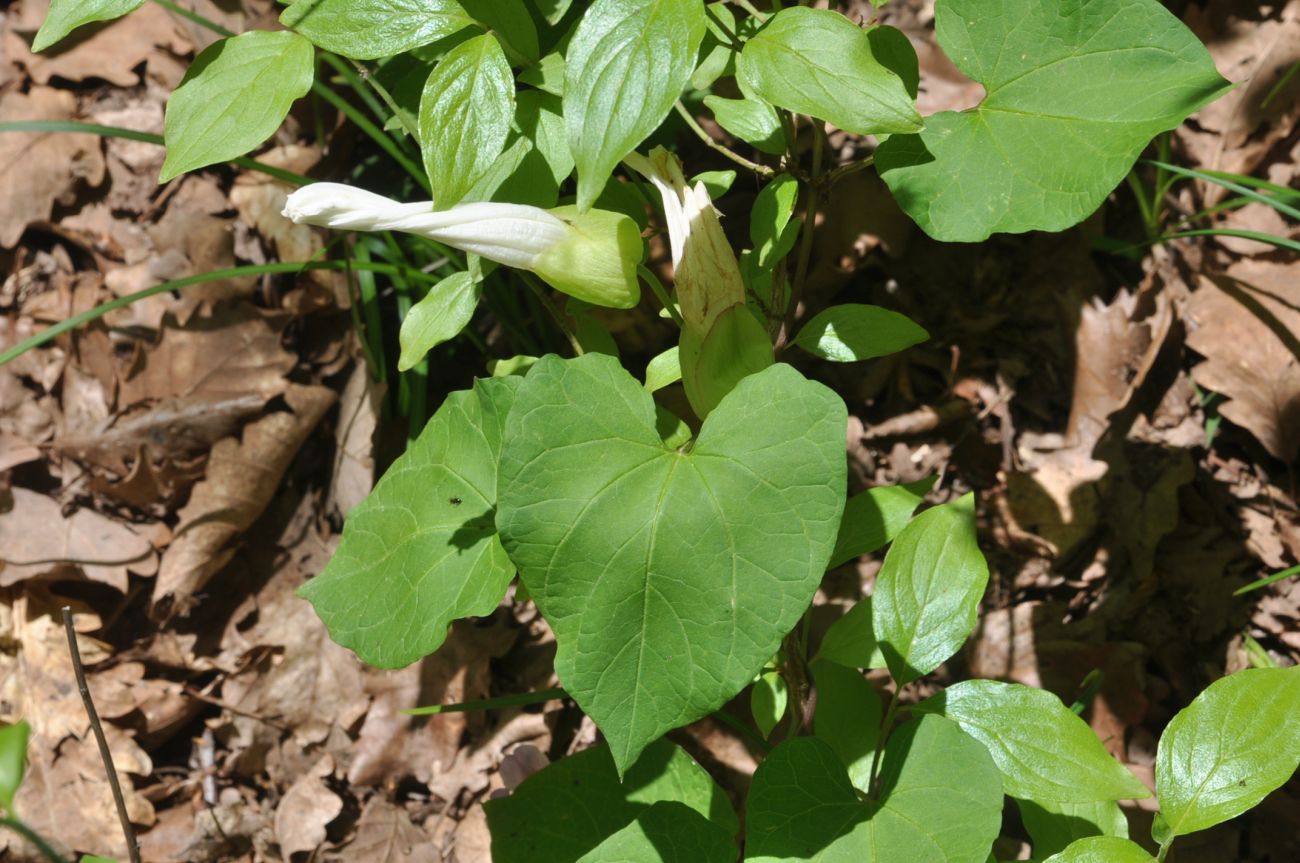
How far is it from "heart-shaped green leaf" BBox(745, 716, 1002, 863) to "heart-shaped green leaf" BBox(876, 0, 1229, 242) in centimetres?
62

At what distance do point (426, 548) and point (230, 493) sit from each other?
1013 mm

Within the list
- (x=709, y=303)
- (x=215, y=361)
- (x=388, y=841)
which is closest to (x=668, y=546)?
(x=709, y=303)

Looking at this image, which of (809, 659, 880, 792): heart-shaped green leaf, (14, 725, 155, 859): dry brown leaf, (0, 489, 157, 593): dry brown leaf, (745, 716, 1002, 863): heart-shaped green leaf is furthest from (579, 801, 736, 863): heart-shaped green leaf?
(0, 489, 157, 593): dry brown leaf

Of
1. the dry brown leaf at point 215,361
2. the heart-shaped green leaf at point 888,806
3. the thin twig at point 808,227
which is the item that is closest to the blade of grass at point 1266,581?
the heart-shaped green leaf at point 888,806

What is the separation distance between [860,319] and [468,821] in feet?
4.33

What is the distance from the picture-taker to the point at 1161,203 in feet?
7.32

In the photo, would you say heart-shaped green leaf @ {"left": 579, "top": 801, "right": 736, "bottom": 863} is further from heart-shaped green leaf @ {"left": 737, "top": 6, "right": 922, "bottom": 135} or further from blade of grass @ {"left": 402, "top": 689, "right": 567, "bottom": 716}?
heart-shaped green leaf @ {"left": 737, "top": 6, "right": 922, "bottom": 135}

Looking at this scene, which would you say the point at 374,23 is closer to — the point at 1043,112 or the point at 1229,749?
the point at 1043,112

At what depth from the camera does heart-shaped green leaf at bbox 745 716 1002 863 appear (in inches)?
45.8

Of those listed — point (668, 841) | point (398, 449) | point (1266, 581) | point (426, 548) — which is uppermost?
point (426, 548)

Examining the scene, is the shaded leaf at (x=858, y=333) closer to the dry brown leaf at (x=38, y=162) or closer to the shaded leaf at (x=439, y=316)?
the shaded leaf at (x=439, y=316)

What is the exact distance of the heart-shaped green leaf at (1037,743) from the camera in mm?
1292

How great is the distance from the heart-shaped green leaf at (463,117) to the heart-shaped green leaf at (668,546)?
0.23m

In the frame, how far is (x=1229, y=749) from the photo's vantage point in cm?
123
